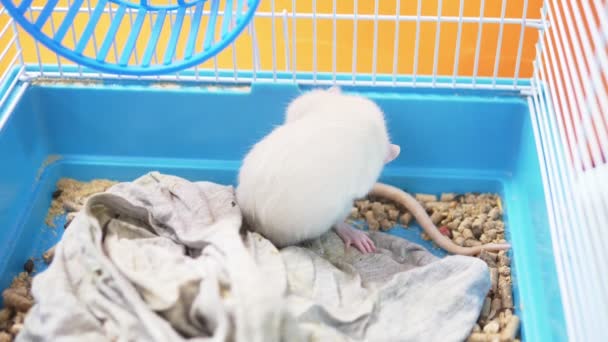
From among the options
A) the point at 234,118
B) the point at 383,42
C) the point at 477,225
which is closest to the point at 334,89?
the point at 234,118

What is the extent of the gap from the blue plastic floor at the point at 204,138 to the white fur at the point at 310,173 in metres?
0.29

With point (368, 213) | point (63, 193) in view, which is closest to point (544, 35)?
point (368, 213)

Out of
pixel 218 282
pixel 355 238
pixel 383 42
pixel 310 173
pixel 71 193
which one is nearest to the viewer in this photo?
pixel 218 282

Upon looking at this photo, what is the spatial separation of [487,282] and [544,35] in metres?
0.62

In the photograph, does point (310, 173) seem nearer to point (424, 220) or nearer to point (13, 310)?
point (424, 220)

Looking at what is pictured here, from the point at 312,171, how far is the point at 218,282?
11.3 inches

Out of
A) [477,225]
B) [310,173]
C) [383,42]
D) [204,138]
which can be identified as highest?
[383,42]

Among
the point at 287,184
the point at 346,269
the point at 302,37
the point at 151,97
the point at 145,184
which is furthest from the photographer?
the point at 302,37

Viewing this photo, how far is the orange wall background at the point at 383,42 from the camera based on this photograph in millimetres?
2451

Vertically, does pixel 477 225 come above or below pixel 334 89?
below

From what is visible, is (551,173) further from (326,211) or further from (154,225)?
(154,225)

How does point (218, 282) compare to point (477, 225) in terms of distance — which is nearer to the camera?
point (218, 282)

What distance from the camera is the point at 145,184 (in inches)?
66.9

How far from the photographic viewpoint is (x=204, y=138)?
74.6 inches
